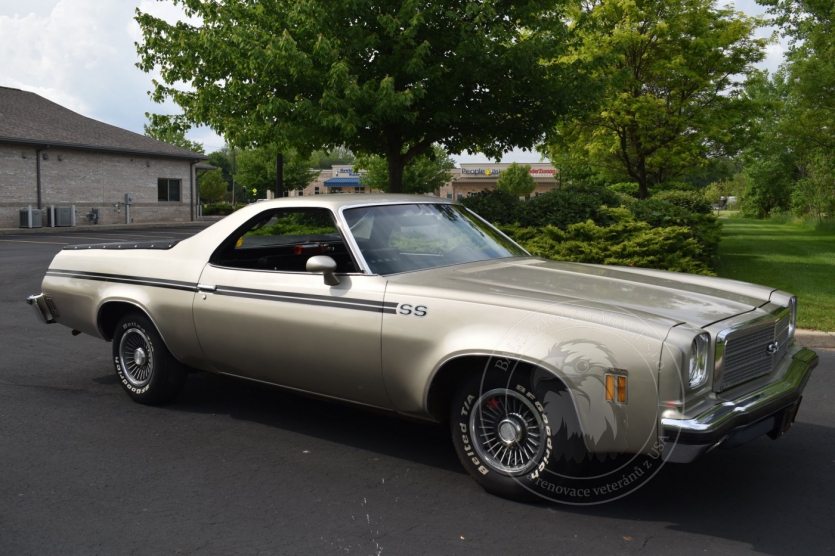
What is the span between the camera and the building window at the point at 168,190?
4241 centimetres

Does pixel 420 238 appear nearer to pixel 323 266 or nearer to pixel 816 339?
pixel 323 266

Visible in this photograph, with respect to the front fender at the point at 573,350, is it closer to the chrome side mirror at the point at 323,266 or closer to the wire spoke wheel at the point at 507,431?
the wire spoke wheel at the point at 507,431

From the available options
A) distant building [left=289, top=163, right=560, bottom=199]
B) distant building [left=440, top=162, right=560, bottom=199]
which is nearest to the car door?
distant building [left=289, top=163, right=560, bottom=199]

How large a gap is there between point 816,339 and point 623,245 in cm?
385

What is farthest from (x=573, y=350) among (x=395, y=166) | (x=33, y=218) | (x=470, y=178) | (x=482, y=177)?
(x=482, y=177)

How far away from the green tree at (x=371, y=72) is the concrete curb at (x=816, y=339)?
22.9 ft

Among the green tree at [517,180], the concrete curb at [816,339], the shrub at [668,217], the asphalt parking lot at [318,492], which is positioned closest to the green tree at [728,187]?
the green tree at [517,180]

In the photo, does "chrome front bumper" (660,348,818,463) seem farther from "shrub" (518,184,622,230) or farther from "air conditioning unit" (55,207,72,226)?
"air conditioning unit" (55,207,72,226)

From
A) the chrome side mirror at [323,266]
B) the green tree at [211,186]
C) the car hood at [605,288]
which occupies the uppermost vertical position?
the green tree at [211,186]

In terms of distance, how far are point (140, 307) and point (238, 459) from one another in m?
1.61

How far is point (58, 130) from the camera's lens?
123ft

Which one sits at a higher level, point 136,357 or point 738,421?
point 738,421

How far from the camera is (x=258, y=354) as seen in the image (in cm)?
501

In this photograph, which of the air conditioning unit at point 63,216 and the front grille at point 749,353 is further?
the air conditioning unit at point 63,216
